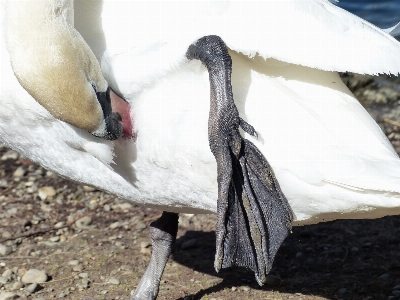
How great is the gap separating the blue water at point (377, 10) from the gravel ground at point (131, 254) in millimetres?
2775

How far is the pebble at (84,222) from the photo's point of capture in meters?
4.63

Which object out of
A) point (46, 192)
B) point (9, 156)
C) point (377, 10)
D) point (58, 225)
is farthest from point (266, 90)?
point (377, 10)

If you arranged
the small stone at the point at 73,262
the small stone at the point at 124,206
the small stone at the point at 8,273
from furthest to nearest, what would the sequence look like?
the small stone at the point at 124,206 → the small stone at the point at 73,262 → the small stone at the point at 8,273

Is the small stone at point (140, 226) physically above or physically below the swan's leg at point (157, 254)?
below

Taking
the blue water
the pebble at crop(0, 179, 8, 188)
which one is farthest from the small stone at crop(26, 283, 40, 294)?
the blue water

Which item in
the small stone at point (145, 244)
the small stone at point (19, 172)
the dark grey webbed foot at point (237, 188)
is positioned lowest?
the small stone at point (19, 172)

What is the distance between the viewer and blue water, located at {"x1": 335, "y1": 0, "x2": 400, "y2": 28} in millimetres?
6754

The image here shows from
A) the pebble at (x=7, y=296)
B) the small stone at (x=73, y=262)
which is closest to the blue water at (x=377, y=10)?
the small stone at (x=73, y=262)

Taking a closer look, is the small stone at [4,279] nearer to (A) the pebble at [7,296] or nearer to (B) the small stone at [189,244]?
(A) the pebble at [7,296]

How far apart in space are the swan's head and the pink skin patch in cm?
8

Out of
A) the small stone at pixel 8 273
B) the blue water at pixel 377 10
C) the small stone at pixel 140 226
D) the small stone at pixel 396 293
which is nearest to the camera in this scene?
the small stone at pixel 396 293

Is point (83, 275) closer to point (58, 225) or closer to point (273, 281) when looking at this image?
point (58, 225)

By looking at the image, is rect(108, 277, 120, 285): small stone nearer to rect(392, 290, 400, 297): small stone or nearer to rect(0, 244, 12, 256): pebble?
rect(0, 244, 12, 256): pebble

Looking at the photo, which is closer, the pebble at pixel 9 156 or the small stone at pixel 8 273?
the small stone at pixel 8 273
